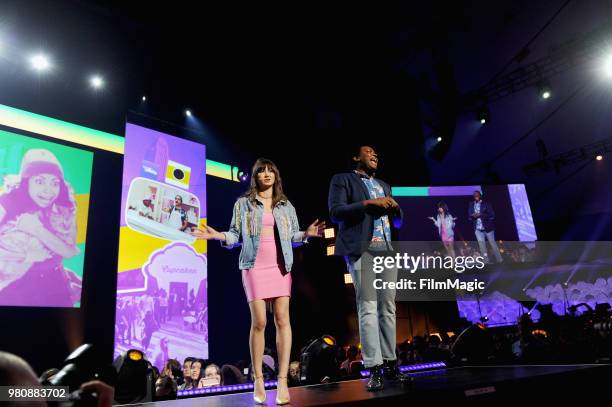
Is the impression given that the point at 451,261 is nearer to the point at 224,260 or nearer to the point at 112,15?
the point at 224,260

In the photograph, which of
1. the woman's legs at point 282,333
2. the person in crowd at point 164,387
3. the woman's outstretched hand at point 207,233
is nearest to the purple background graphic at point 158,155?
the person in crowd at point 164,387

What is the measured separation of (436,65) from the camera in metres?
9.64

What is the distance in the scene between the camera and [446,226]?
31.6 ft

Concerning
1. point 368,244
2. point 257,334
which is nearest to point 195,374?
point 257,334

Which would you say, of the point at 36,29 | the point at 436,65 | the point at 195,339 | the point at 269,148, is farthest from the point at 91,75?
the point at 436,65

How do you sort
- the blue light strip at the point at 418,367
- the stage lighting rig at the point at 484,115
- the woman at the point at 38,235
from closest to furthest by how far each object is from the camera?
the blue light strip at the point at 418,367 < the woman at the point at 38,235 < the stage lighting rig at the point at 484,115

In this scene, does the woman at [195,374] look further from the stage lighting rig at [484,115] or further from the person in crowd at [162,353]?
the stage lighting rig at [484,115]

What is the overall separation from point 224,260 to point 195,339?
2230 millimetres

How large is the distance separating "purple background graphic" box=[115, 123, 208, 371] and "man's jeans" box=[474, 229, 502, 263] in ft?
19.2

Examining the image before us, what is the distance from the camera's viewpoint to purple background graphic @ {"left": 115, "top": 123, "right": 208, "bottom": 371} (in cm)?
717

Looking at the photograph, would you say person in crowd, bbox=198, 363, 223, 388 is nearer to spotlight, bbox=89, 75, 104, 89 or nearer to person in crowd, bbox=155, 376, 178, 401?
person in crowd, bbox=155, 376, 178, 401

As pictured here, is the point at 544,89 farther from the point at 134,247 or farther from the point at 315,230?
the point at 134,247

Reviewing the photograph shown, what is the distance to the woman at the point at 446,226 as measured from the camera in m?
9.60

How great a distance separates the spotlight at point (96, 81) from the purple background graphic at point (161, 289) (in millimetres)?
1051
